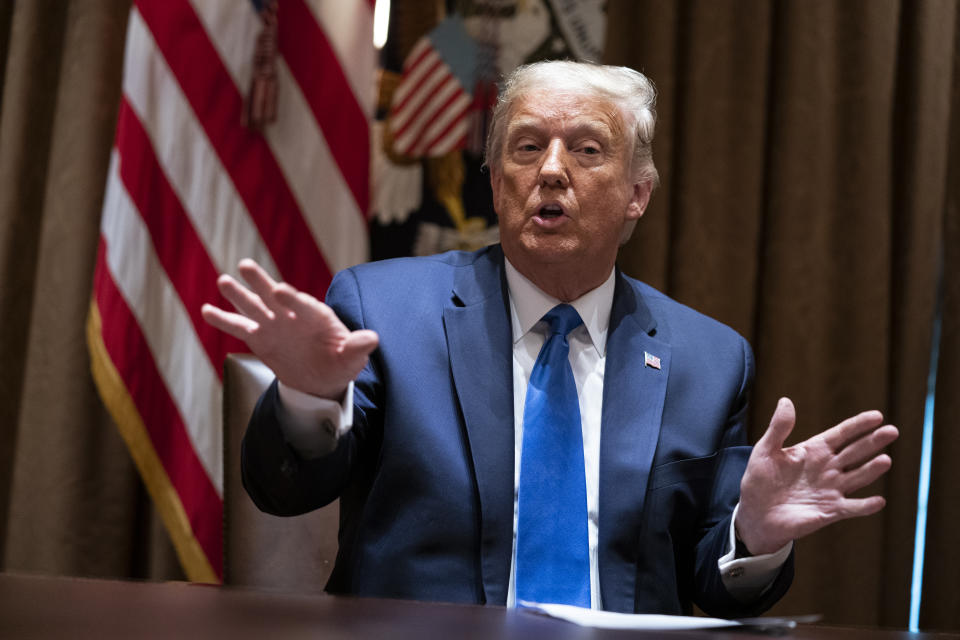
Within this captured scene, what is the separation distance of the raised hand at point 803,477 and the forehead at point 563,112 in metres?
0.70

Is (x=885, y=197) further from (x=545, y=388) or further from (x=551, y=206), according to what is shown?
(x=545, y=388)

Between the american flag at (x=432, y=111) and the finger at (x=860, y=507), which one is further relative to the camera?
the american flag at (x=432, y=111)

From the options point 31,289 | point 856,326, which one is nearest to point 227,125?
point 31,289

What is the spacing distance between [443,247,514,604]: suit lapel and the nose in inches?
7.8

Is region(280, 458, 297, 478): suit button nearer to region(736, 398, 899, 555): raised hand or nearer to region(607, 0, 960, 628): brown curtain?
region(736, 398, 899, 555): raised hand

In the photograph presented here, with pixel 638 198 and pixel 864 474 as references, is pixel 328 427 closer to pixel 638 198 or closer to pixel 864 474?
pixel 864 474

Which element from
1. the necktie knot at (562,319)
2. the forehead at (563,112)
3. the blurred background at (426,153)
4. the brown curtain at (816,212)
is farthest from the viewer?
the brown curtain at (816,212)

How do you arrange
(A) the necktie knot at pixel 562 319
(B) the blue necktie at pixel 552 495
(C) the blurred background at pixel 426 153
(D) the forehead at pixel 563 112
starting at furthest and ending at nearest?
(C) the blurred background at pixel 426 153 < (D) the forehead at pixel 563 112 < (A) the necktie knot at pixel 562 319 < (B) the blue necktie at pixel 552 495

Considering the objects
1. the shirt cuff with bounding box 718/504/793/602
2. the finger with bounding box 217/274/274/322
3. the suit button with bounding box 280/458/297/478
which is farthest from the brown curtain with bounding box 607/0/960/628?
the finger with bounding box 217/274/274/322

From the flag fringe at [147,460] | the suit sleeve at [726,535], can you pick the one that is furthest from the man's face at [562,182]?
the flag fringe at [147,460]

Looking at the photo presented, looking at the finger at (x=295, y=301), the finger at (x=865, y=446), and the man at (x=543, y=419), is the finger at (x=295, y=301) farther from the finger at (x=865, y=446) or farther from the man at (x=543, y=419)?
the finger at (x=865, y=446)

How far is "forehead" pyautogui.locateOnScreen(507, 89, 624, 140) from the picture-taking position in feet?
5.92

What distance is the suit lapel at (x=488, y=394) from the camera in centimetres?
150

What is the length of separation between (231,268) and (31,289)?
0.72 metres
